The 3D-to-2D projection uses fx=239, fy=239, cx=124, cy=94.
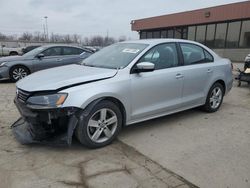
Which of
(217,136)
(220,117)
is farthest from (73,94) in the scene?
(220,117)

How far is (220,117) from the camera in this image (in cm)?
498

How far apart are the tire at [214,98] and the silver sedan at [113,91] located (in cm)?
5

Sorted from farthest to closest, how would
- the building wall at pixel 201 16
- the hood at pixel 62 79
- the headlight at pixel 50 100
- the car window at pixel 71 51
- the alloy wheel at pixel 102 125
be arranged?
the building wall at pixel 201 16
the car window at pixel 71 51
the alloy wheel at pixel 102 125
the hood at pixel 62 79
the headlight at pixel 50 100

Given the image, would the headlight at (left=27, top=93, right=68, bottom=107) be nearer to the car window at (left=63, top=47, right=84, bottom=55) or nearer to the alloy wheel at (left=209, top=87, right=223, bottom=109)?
the alloy wheel at (left=209, top=87, right=223, bottom=109)

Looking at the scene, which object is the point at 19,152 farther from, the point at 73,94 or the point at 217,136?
the point at 217,136

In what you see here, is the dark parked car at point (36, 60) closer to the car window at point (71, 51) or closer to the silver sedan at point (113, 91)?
the car window at point (71, 51)

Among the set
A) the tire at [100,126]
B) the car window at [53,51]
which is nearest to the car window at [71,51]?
the car window at [53,51]

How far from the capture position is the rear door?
4531 millimetres

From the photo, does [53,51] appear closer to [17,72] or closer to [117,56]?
[17,72]

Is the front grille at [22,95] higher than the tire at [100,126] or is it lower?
higher

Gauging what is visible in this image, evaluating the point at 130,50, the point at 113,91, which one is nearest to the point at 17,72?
the point at 130,50

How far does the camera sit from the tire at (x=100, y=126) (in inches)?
128

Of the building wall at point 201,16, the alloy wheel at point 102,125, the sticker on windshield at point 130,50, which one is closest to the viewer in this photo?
the alloy wheel at point 102,125

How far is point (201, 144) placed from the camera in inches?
144
